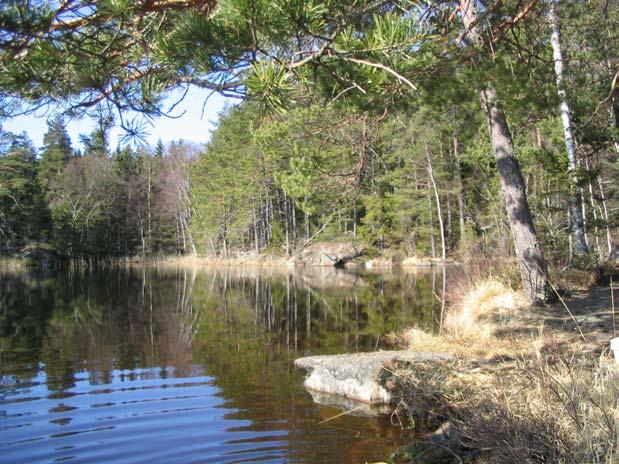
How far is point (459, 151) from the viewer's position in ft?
107

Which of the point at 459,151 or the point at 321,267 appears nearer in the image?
the point at 459,151

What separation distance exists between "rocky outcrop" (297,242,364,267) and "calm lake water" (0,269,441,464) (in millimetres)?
18866

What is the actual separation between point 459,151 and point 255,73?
30.8m

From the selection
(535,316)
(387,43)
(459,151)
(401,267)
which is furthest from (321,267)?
(387,43)

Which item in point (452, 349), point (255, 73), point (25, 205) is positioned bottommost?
point (452, 349)

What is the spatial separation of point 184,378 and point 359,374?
284 centimetres

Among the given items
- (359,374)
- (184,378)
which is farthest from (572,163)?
(184,378)

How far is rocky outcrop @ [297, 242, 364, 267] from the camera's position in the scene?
126 ft

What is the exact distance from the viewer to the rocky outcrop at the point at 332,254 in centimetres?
3843

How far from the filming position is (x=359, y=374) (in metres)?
7.38

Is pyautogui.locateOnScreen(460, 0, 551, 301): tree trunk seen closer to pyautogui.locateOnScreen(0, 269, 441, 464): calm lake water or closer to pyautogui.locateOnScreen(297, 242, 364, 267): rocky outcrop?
pyautogui.locateOnScreen(0, 269, 441, 464): calm lake water

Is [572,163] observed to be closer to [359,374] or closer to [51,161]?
[359,374]

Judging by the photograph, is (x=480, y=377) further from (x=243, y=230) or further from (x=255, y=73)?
(x=243, y=230)

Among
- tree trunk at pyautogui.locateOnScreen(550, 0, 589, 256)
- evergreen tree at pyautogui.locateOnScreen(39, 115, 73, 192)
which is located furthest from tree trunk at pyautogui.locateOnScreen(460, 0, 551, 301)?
evergreen tree at pyautogui.locateOnScreen(39, 115, 73, 192)
